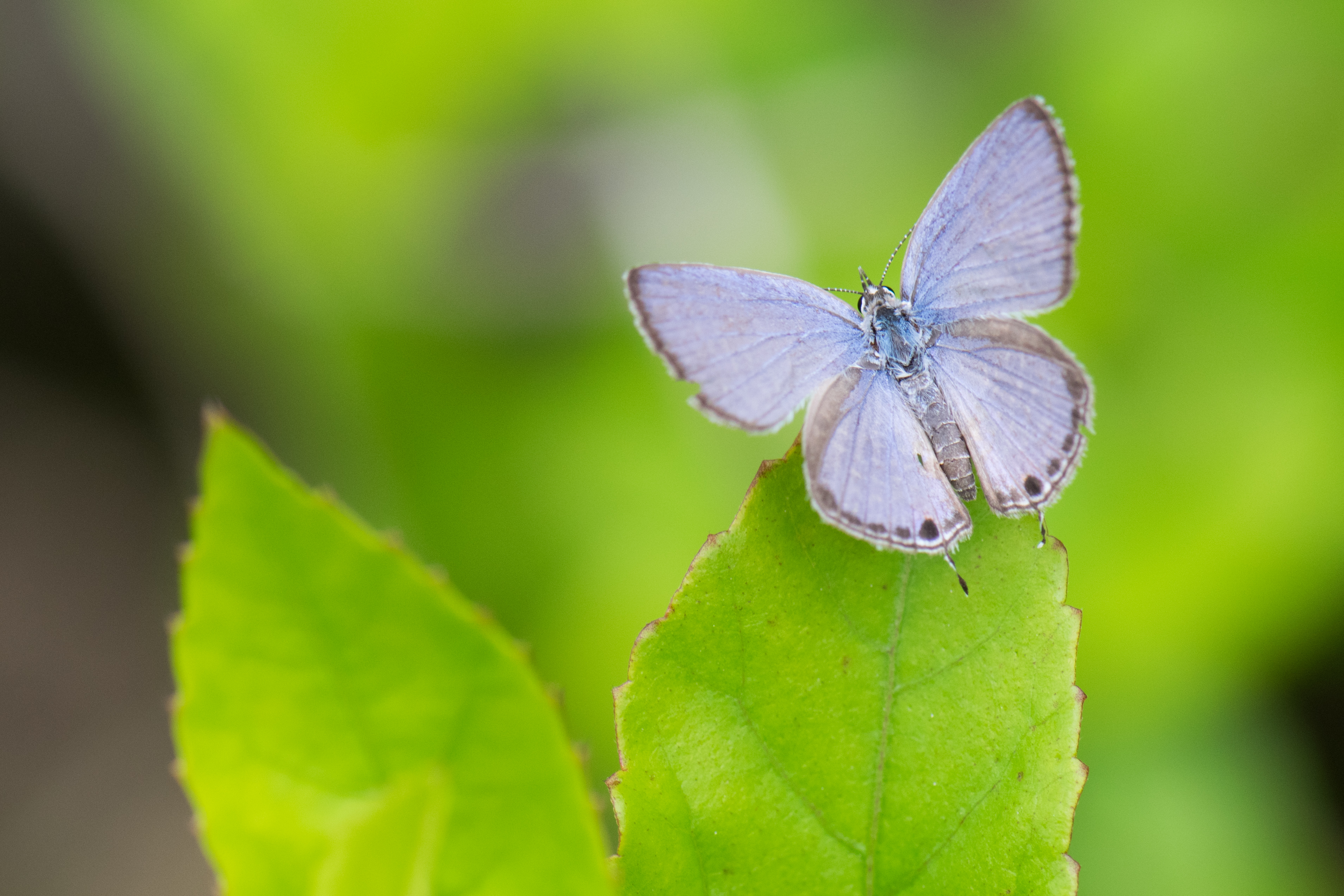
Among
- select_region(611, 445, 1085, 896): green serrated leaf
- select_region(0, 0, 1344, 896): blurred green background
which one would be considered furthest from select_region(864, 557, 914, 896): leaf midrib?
select_region(0, 0, 1344, 896): blurred green background

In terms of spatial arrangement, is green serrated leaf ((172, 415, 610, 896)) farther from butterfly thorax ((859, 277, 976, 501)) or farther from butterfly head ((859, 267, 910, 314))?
butterfly head ((859, 267, 910, 314))

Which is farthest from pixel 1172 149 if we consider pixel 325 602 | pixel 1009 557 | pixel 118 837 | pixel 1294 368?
pixel 118 837

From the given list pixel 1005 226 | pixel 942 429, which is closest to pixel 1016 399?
pixel 942 429

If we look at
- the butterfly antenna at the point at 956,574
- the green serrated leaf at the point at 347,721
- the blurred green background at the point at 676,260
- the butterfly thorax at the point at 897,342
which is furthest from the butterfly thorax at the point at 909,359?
the blurred green background at the point at 676,260

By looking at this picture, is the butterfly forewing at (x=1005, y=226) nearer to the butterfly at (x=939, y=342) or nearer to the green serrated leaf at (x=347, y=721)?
the butterfly at (x=939, y=342)

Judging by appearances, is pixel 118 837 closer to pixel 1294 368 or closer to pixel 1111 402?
pixel 1111 402

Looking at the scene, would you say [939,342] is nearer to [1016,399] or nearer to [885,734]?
[1016,399]

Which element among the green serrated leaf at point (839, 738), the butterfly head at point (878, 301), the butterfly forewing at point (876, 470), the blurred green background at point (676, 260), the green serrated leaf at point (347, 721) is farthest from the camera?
the blurred green background at point (676, 260)
